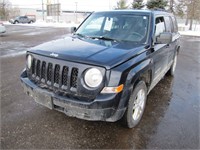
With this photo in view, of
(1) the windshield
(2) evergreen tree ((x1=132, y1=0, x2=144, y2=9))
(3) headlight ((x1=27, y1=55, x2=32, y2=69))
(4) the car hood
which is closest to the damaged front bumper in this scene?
(4) the car hood

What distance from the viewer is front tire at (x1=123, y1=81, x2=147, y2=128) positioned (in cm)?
295

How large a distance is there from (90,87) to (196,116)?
2.31 metres

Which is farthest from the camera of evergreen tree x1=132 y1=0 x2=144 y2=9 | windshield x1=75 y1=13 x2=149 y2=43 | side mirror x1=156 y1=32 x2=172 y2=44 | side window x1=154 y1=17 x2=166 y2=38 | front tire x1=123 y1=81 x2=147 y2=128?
evergreen tree x1=132 y1=0 x2=144 y2=9

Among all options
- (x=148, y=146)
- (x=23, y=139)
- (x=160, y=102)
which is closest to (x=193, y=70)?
(x=160, y=102)

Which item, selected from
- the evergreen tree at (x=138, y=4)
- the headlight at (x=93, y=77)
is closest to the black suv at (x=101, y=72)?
the headlight at (x=93, y=77)

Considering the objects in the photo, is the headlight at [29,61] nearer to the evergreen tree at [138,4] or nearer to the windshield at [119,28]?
the windshield at [119,28]

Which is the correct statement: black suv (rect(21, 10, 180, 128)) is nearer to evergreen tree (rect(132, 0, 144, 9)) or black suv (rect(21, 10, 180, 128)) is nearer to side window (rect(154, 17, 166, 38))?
side window (rect(154, 17, 166, 38))

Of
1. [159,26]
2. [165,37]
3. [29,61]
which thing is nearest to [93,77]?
[29,61]

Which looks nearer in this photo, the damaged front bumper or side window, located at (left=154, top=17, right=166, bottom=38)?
→ the damaged front bumper

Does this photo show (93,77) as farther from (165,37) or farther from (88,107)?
(165,37)

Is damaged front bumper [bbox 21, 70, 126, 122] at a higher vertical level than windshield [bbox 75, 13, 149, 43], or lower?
lower

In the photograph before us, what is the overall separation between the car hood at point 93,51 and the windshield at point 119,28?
0.99 feet

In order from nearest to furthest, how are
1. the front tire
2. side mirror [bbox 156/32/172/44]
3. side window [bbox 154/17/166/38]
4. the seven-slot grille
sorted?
the seven-slot grille < the front tire < side mirror [bbox 156/32/172/44] < side window [bbox 154/17/166/38]

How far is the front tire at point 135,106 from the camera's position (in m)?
2.95
